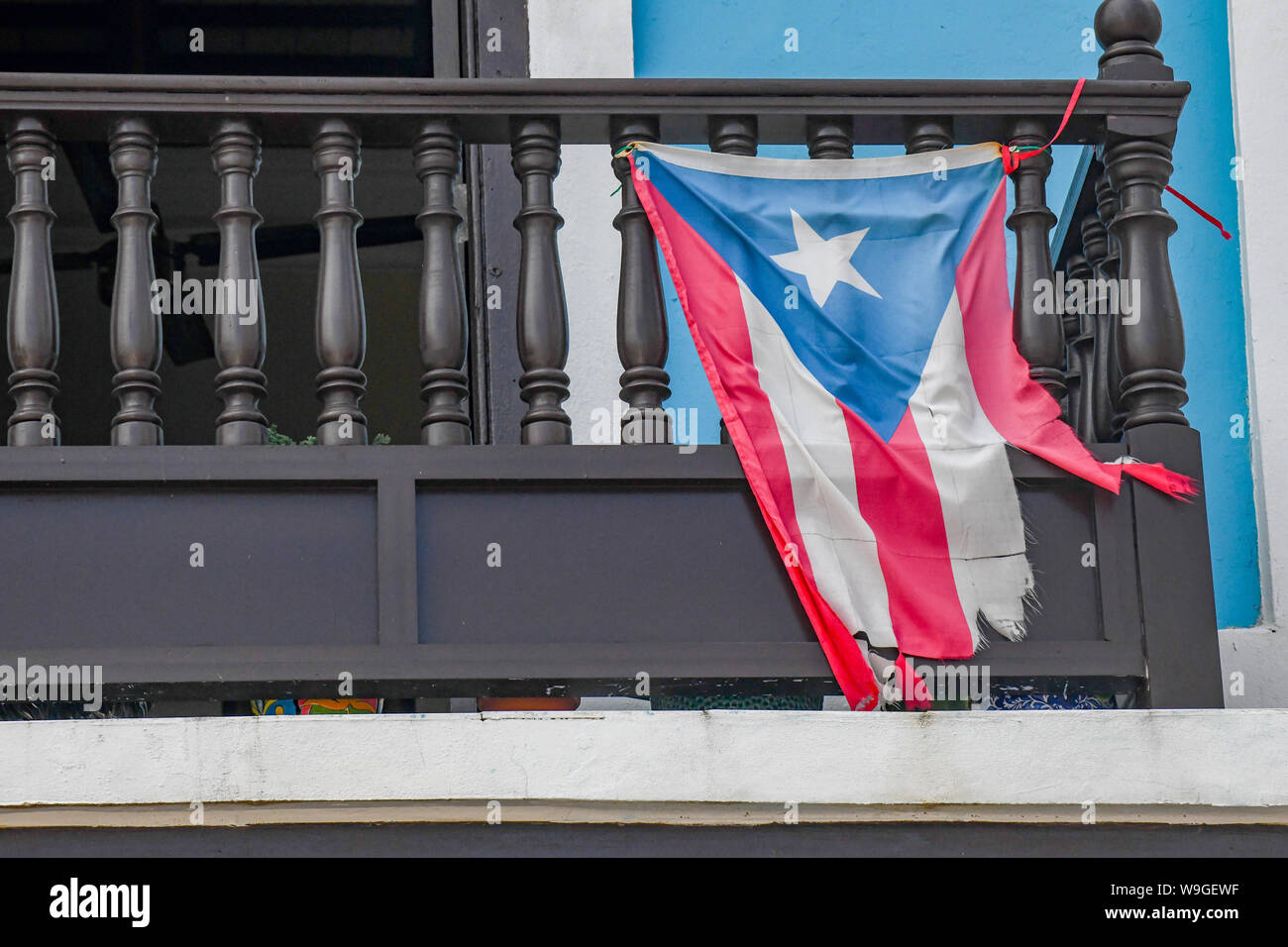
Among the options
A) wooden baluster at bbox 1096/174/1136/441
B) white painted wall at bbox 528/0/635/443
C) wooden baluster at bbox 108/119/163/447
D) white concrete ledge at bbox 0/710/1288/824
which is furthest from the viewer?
white painted wall at bbox 528/0/635/443

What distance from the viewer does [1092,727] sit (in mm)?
3053

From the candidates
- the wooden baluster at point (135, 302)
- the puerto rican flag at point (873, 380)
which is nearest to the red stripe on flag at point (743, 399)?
the puerto rican flag at point (873, 380)

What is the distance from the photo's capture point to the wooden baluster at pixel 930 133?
11.3 ft

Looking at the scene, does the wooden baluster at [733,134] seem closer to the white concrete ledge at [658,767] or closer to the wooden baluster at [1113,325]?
the wooden baluster at [1113,325]

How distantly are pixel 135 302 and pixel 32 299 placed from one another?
8.5 inches

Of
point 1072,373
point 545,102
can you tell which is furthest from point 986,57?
point 545,102

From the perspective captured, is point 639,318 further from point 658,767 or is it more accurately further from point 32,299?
point 32,299

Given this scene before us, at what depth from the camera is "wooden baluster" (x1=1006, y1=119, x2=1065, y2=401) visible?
3.39 meters

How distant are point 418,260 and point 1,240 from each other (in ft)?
7.28

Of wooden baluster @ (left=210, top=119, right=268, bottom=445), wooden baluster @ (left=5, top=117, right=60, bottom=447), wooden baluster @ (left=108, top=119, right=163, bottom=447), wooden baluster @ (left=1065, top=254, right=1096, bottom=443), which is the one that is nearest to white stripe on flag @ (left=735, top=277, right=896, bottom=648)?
wooden baluster @ (left=210, top=119, right=268, bottom=445)

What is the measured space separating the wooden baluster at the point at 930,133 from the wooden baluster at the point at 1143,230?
36 centimetres

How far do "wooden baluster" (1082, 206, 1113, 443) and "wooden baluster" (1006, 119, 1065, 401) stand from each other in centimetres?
17

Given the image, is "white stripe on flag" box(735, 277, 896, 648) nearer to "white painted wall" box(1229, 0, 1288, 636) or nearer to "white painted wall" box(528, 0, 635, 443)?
"white painted wall" box(528, 0, 635, 443)
